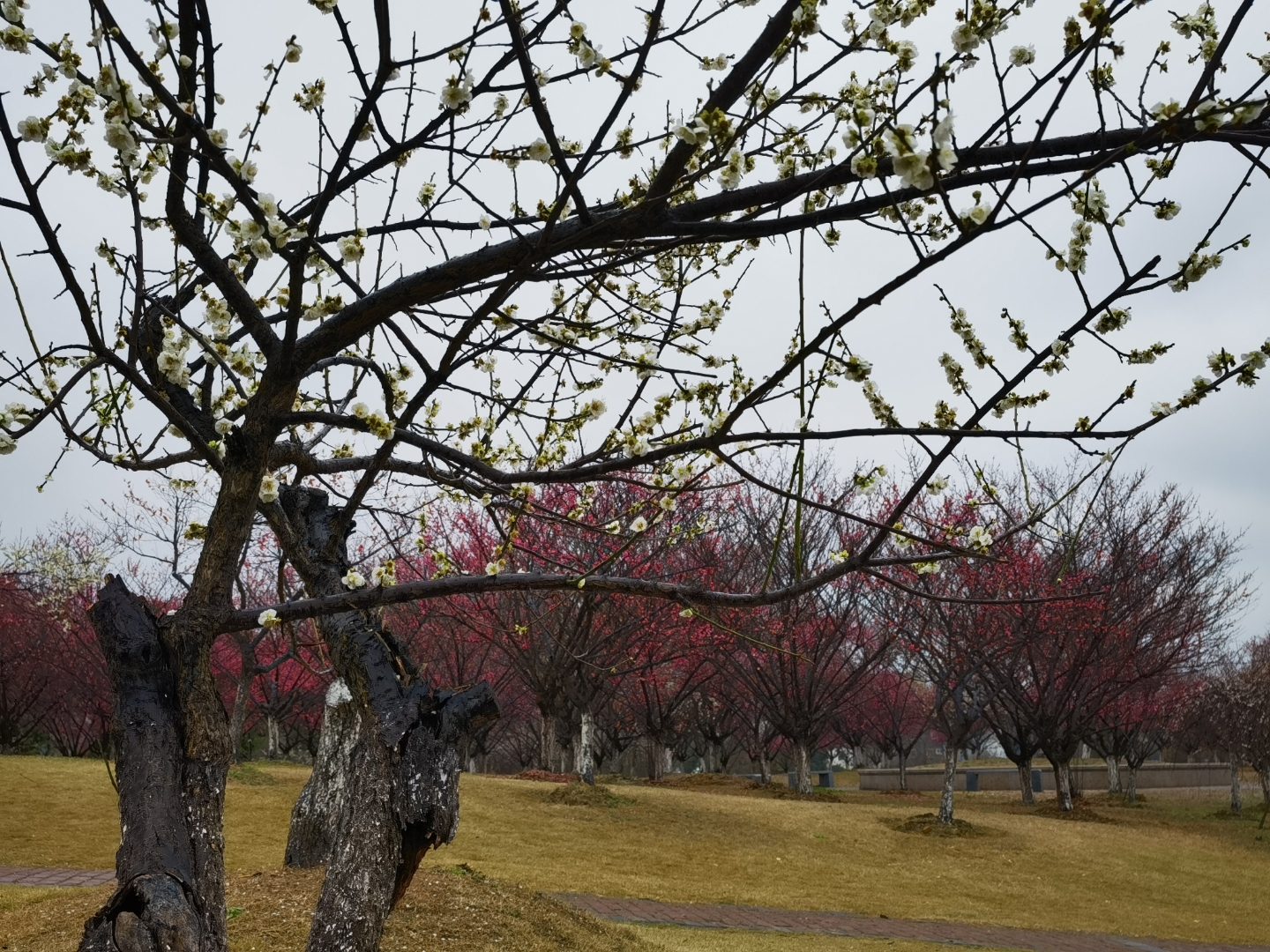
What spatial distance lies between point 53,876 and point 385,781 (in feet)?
23.7

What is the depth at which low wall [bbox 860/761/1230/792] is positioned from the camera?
1300 inches

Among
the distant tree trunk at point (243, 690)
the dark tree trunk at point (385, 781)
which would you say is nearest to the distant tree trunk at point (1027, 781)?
the distant tree trunk at point (243, 690)

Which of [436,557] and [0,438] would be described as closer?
[0,438]

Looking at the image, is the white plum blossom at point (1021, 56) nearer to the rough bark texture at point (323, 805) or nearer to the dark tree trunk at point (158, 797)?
the dark tree trunk at point (158, 797)

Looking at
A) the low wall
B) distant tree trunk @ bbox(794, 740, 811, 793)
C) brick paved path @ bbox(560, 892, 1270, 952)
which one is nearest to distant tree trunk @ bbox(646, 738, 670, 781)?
distant tree trunk @ bbox(794, 740, 811, 793)

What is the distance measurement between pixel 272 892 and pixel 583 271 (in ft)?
16.3

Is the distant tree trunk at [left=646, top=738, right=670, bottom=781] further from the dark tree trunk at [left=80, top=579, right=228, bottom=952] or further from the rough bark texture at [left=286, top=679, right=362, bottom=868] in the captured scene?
the dark tree trunk at [left=80, top=579, right=228, bottom=952]

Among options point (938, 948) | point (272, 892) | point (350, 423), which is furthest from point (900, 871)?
point (350, 423)

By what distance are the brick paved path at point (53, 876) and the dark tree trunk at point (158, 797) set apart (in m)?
6.49

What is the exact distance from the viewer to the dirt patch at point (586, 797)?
16.1 m

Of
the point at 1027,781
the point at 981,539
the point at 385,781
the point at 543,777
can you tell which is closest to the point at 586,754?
the point at 543,777

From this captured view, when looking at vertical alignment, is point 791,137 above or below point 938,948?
above

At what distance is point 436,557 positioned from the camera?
4117 mm

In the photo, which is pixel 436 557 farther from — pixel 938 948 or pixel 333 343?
pixel 938 948
